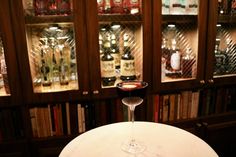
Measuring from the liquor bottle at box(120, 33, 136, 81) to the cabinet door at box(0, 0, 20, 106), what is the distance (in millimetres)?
818

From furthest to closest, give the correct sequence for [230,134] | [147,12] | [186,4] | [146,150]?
1. [230,134]
2. [186,4]
3. [147,12]
4. [146,150]

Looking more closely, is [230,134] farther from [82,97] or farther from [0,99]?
[0,99]

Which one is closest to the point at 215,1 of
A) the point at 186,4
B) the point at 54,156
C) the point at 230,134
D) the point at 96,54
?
the point at 186,4

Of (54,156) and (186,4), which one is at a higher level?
(186,4)

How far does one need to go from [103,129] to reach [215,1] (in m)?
1.37

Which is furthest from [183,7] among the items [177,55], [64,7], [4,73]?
[4,73]

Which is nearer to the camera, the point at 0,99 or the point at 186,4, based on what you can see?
the point at 0,99

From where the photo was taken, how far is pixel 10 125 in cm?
168

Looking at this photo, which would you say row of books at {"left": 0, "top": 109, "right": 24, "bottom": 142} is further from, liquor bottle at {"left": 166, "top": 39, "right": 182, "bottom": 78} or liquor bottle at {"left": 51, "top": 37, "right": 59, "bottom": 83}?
liquor bottle at {"left": 166, "top": 39, "right": 182, "bottom": 78}

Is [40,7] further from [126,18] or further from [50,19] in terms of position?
[126,18]

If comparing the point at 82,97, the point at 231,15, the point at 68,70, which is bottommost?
the point at 82,97

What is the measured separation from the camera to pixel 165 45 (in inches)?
76.4

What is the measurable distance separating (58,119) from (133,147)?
88 centimetres

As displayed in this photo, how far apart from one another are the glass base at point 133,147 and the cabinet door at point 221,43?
1.13 metres
